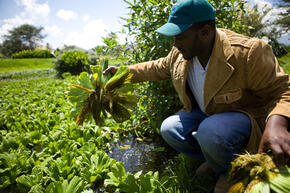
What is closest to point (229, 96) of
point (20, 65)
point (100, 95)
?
point (100, 95)

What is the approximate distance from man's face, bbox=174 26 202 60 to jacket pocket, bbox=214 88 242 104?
375 millimetres

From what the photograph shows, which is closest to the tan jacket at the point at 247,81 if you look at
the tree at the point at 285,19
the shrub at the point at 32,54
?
the tree at the point at 285,19

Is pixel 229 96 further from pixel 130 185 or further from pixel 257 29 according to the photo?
pixel 257 29

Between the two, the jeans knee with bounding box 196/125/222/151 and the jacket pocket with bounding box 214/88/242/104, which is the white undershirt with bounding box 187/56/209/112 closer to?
the jacket pocket with bounding box 214/88/242/104

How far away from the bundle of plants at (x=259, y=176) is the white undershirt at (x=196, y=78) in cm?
74

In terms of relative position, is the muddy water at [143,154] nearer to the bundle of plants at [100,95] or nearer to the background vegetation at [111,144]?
the background vegetation at [111,144]

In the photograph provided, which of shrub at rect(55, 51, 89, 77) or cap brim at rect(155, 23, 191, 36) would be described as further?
shrub at rect(55, 51, 89, 77)

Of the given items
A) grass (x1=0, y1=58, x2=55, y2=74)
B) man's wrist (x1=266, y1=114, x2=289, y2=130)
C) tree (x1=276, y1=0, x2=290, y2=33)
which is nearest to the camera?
man's wrist (x1=266, y1=114, x2=289, y2=130)

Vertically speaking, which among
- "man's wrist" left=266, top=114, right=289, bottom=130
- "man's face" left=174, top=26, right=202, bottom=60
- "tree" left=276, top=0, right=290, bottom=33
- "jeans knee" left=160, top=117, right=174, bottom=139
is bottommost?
"jeans knee" left=160, top=117, right=174, bottom=139

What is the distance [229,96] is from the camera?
60.8 inches

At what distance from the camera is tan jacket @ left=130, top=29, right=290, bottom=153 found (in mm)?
1393

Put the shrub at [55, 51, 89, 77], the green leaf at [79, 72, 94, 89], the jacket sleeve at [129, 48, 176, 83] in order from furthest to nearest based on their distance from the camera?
1. the shrub at [55, 51, 89, 77]
2. the jacket sleeve at [129, 48, 176, 83]
3. the green leaf at [79, 72, 94, 89]

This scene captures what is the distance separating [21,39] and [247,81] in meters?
60.7

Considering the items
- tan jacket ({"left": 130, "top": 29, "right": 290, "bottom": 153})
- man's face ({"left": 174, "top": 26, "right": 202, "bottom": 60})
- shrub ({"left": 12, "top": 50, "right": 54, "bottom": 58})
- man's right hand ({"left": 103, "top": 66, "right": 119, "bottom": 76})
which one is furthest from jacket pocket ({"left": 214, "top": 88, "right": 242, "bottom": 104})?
shrub ({"left": 12, "top": 50, "right": 54, "bottom": 58})
